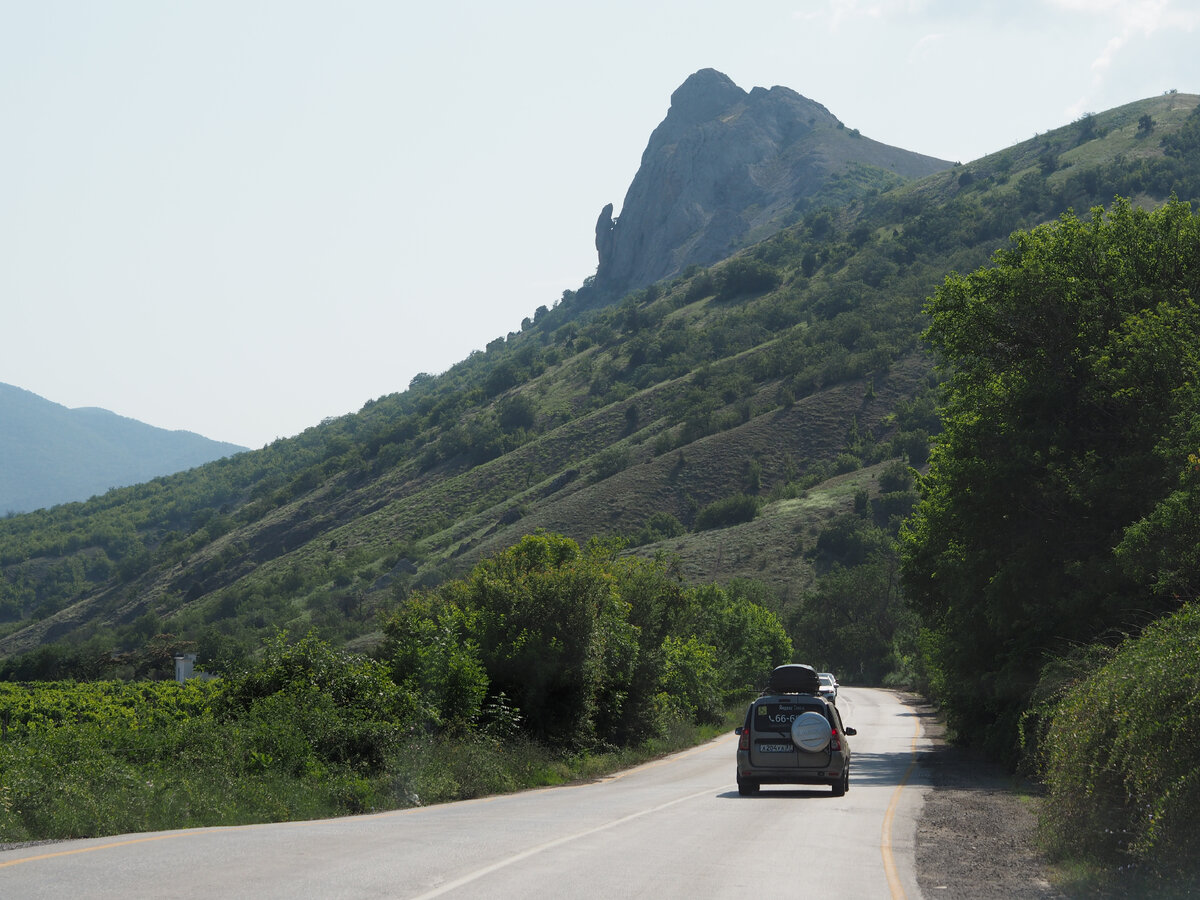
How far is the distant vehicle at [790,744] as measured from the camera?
19688 mm

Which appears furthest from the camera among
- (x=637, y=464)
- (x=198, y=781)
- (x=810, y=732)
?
(x=637, y=464)

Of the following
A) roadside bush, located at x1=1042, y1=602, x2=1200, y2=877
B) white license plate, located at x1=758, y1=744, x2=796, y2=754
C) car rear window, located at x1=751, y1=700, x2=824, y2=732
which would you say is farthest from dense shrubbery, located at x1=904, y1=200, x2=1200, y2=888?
roadside bush, located at x1=1042, y1=602, x2=1200, y2=877

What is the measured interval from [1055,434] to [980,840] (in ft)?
40.3

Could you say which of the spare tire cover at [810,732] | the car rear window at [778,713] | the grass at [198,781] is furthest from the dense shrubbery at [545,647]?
the spare tire cover at [810,732]

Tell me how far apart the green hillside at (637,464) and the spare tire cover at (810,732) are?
55.9 metres

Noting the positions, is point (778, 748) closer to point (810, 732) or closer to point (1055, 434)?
point (810, 732)

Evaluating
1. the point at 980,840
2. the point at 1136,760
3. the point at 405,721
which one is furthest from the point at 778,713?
the point at 1136,760

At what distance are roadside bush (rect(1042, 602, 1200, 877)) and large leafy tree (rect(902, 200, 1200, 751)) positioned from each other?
9.29 meters

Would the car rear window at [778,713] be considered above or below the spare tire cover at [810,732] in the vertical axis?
above

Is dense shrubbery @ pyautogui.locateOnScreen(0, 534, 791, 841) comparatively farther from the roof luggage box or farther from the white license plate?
the white license plate

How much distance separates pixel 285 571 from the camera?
127500 mm

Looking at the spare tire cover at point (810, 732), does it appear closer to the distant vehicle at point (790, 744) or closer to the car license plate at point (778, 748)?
the distant vehicle at point (790, 744)

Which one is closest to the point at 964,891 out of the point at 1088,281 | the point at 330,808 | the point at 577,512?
the point at 330,808

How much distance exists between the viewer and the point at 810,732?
19594 mm
